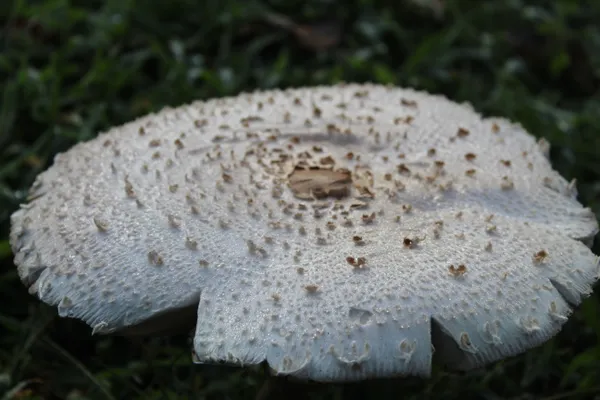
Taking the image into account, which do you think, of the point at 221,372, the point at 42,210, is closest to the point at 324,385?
the point at 221,372

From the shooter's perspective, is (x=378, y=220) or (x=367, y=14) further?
(x=367, y=14)

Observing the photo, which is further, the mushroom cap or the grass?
the grass

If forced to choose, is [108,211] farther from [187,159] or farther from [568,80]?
[568,80]

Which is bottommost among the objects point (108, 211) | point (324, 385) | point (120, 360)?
point (120, 360)

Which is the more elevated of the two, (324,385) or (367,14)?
(367,14)

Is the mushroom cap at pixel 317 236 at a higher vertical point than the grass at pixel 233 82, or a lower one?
higher
